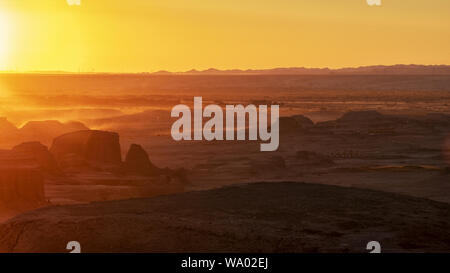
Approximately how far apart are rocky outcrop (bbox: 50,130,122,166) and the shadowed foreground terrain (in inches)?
818

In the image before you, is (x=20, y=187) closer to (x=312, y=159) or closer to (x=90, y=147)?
(x=90, y=147)

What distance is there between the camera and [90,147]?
3834 centimetres

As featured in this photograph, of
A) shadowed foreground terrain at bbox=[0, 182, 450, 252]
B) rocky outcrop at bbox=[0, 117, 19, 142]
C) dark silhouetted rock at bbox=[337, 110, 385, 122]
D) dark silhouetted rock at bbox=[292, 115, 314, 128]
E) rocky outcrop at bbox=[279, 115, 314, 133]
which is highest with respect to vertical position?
dark silhouetted rock at bbox=[337, 110, 385, 122]

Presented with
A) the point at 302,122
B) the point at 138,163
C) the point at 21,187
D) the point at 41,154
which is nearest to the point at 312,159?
the point at 138,163

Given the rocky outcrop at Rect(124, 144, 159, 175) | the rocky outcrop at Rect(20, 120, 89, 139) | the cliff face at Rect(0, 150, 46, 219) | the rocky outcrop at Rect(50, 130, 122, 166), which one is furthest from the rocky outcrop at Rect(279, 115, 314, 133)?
the cliff face at Rect(0, 150, 46, 219)

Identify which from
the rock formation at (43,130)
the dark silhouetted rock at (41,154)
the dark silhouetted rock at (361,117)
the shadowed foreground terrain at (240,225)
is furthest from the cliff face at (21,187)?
the dark silhouetted rock at (361,117)

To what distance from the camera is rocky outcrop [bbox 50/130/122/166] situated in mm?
37906

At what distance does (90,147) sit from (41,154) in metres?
4.26

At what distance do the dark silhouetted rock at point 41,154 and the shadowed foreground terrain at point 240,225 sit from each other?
16960mm

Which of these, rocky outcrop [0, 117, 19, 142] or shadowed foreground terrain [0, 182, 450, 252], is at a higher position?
rocky outcrop [0, 117, 19, 142]

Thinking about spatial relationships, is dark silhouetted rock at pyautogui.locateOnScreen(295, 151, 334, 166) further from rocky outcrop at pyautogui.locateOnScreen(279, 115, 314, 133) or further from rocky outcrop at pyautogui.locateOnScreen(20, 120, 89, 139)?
rocky outcrop at pyautogui.locateOnScreen(20, 120, 89, 139)

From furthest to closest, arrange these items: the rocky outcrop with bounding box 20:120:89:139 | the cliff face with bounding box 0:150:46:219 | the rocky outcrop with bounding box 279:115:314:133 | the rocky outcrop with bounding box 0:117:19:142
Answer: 1. the rocky outcrop with bounding box 279:115:314:133
2. the rocky outcrop with bounding box 20:120:89:139
3. the rocky outcrop with bounding box 0:117:19:142
4. the cliff face with bounding box 0:150:46:219

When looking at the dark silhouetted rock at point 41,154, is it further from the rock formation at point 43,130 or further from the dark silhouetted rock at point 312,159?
the rock formation at point 43,130
